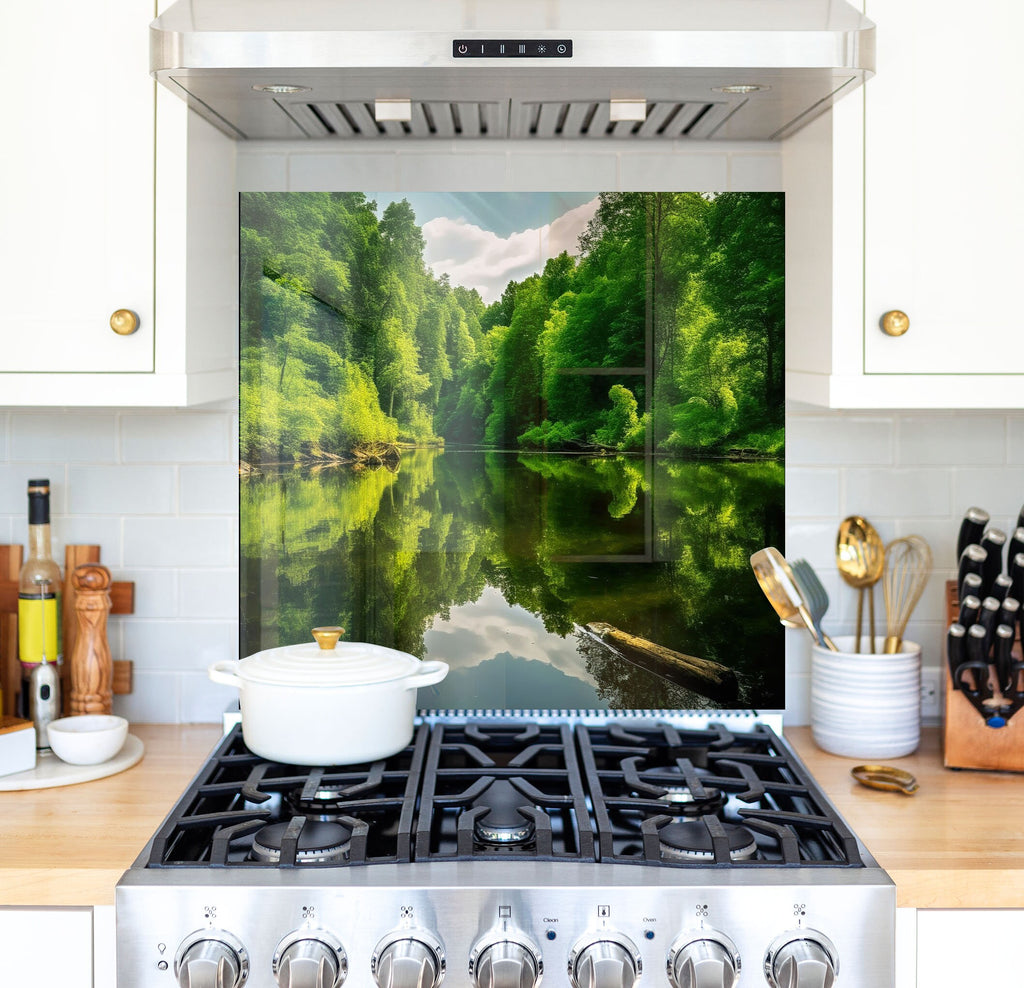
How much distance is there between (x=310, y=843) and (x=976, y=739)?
3.66ft

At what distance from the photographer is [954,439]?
217cm

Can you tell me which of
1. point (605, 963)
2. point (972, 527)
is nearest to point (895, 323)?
point (972, 527)

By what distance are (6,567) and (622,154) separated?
1.41 metres

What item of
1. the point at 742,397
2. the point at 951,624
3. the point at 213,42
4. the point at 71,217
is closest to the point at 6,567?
the point at 71,217

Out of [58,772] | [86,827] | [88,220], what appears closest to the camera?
[86,827]

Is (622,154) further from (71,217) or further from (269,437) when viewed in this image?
(71,217)

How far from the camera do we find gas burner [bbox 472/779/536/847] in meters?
1.58

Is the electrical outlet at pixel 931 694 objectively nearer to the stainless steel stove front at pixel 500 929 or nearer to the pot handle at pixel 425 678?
the stainless steel stove front at pixel 500 929

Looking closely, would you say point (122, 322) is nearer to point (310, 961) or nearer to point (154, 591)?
point (154, 591)

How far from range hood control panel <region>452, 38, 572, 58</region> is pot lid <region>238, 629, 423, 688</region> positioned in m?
0.91

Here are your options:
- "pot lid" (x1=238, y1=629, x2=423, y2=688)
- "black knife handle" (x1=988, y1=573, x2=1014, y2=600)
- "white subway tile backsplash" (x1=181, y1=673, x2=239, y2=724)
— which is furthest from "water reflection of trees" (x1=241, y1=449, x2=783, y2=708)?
"black knife handle" (x1=988, y1=573, x2=1014, y2=600)

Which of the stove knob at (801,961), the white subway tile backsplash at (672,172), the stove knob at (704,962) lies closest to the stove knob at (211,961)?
the stove knob at (704,962)

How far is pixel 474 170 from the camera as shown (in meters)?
2.14

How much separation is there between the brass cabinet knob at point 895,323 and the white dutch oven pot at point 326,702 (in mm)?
893
